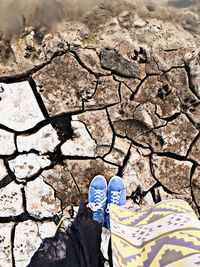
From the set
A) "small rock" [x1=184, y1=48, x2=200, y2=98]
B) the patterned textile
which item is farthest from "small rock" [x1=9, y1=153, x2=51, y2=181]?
"small rock" [x1=184, y1=48, x2=200, y2=98]

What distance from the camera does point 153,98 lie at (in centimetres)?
231

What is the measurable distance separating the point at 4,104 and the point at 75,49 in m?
0.85

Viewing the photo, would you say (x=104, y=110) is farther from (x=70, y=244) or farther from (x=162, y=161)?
(x=70, y=244)

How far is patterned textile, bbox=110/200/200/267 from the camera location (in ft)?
4.33

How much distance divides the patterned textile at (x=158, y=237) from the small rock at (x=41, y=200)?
0.66 metres

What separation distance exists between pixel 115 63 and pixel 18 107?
1.02 m

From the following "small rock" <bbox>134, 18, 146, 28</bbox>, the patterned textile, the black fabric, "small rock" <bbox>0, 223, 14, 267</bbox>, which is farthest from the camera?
"small rock" <bbox>134, 18, 146, 28</bbox>

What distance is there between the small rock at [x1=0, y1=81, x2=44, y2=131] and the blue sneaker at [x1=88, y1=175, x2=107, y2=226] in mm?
800

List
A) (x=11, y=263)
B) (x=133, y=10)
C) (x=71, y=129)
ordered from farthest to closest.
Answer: (x=133, y=10)
(x=71, y=129)
(x=11, y=263)

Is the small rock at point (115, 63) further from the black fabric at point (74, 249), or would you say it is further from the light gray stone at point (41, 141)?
the black fabric at point (74, 249)

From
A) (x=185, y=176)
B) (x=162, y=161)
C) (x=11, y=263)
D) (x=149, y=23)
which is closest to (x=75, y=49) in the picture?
(x=149, y=23)

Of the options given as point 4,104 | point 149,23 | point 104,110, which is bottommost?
point 104,110

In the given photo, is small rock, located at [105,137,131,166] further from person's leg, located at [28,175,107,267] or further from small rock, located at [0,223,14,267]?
small rock, located at [0,223,14,267]

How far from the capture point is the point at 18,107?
2.20 meters
